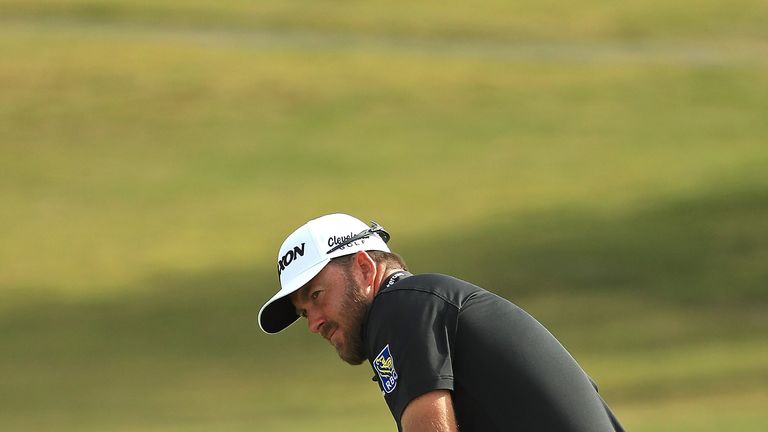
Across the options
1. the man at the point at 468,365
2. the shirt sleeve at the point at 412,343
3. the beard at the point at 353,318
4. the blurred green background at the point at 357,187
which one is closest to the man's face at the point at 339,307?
the beard at the point at 353,318

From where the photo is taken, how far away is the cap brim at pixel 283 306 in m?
3.99

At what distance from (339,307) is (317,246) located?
0.18 meters

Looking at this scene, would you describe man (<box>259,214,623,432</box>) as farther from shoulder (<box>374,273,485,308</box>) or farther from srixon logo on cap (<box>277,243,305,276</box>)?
srixon logo on cap (<box>277,243,305,276</box>)

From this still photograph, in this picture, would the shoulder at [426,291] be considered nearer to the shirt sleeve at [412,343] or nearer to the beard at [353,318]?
the shirt sleeve at [412,343]

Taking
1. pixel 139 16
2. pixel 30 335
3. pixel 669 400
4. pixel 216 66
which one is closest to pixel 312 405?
pixel 669 400

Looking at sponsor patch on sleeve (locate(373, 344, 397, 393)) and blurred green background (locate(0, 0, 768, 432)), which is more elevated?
blurred green background (locate(0, 0, 768, 432))

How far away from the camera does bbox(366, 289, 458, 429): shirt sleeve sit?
3656mm

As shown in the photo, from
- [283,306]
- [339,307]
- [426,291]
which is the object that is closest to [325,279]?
[339,307]

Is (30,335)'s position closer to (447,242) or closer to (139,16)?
(447,242)

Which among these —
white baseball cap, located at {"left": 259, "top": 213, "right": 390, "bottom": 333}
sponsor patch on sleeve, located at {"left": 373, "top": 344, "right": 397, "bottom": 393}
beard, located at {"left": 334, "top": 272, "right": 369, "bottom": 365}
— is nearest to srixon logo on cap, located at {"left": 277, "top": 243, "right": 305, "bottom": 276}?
white baseball cap, located at {"left": 259, "top": 213, "right": 390, "bottom": 333}

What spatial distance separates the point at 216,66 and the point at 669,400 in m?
19.4

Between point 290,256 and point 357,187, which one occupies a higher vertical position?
point 357,187

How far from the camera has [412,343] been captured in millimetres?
3654

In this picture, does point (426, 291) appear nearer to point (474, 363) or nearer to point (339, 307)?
point (474, 363)
